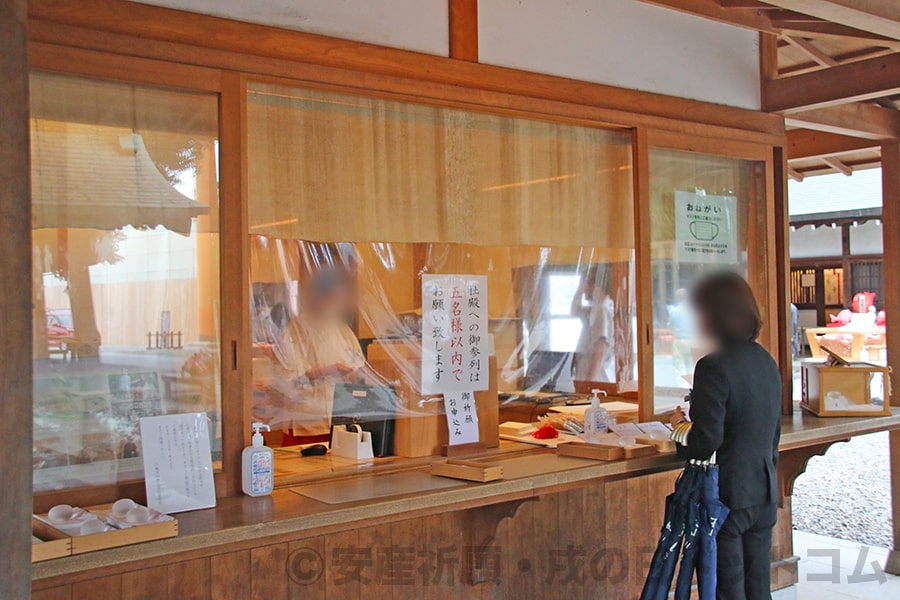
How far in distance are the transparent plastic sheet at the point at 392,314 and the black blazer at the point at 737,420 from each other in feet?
3.72

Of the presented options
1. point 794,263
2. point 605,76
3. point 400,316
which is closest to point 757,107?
point 605,76

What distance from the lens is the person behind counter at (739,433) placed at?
10.9 feet

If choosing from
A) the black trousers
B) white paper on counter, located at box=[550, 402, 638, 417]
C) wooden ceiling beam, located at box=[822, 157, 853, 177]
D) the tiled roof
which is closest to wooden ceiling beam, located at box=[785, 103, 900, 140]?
wooden ceiling beam, located at box=[822, 157, 853, 177]

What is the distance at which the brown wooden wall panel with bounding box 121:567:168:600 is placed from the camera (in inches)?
113

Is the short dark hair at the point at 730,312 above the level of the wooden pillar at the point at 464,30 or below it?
below

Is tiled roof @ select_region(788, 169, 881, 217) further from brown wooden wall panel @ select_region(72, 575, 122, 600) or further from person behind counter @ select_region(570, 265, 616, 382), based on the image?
brown wooden wall panel @ select_region(72, 575, 122, 600)

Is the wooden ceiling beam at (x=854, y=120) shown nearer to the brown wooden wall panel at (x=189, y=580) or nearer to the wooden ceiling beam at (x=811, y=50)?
the wooden ceiling beam at (x=811, y=50)

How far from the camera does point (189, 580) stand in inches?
118

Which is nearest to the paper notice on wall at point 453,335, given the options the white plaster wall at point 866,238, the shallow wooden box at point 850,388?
the shallow wooden box at point 850,388

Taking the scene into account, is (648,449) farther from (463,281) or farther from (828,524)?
(828,524)

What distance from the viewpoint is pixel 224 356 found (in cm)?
311

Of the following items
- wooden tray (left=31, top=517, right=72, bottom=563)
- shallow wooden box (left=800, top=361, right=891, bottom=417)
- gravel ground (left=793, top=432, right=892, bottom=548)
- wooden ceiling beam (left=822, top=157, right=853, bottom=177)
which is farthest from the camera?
wooden ceiling beam (left=822, top=157, right=853, bottom=177)

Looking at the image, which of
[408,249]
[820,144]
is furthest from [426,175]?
[820,144]

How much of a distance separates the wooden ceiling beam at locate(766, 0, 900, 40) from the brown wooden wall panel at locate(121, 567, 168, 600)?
129 inches
